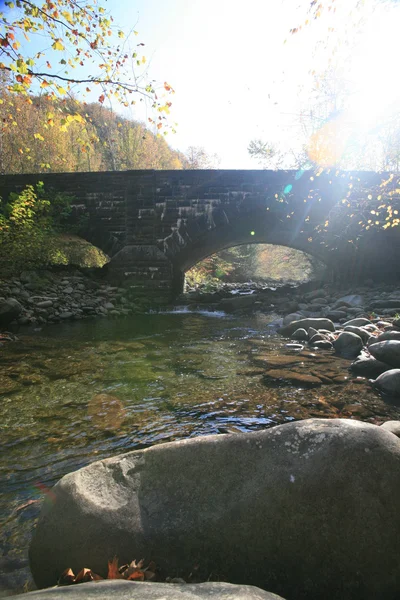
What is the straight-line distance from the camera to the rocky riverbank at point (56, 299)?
8.82 metres

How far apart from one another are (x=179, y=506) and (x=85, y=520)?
0.37 metres

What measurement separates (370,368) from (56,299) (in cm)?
878

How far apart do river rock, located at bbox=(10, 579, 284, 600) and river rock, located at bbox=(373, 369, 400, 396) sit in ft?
11.5

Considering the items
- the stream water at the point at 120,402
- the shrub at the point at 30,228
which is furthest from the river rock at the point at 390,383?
the shrub at the point at 30,228

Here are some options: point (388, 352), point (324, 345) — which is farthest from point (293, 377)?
point (324, 345)

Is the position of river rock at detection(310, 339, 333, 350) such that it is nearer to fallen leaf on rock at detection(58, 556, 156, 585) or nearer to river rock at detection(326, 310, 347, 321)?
river rock at detection(326, 310, 347, 321)

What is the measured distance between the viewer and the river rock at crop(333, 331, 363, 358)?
5758mm

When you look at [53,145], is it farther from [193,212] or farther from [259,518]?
[259,518]

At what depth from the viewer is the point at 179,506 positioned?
4.87ft

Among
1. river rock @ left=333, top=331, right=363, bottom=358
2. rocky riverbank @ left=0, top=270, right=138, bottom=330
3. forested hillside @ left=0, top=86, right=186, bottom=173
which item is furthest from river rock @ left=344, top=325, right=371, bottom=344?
forested hillside @ left=0, top=86, right=186, bottom=173

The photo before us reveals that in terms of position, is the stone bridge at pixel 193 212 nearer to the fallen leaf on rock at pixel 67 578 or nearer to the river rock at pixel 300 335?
the river rock at pixel 300 335

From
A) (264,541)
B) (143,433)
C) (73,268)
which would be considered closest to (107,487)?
(264,541)

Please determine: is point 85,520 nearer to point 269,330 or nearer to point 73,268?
point 269,330

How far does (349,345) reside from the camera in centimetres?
582
